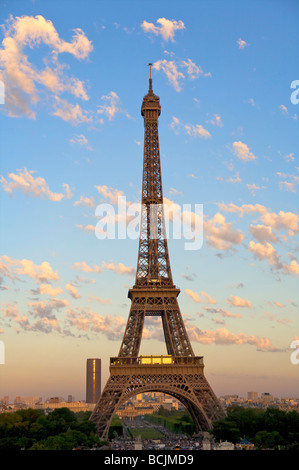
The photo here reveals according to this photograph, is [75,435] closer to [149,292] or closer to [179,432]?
[149,292]

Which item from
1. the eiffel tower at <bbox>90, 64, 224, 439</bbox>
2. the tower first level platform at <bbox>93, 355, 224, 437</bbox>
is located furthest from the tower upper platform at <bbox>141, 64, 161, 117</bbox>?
the tower first level platform at <bbox>93, 355, 224, 437</bbox>

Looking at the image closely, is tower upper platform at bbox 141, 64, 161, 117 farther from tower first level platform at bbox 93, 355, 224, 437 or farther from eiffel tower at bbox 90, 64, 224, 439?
tower first level platform at bbox 93, 355, 224, 437

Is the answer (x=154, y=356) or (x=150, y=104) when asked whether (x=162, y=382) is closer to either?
(x=154, y=356)

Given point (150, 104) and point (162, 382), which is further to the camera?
point (150, 104)

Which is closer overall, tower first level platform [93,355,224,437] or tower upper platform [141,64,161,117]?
tower first level platform [93,355,224,437]

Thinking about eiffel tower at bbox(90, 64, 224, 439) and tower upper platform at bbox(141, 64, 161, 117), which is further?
tower upper platform at bbox(141, 64, 161, 117)

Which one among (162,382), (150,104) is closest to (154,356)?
(162,382)

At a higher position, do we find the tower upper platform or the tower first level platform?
the tower upper platform
